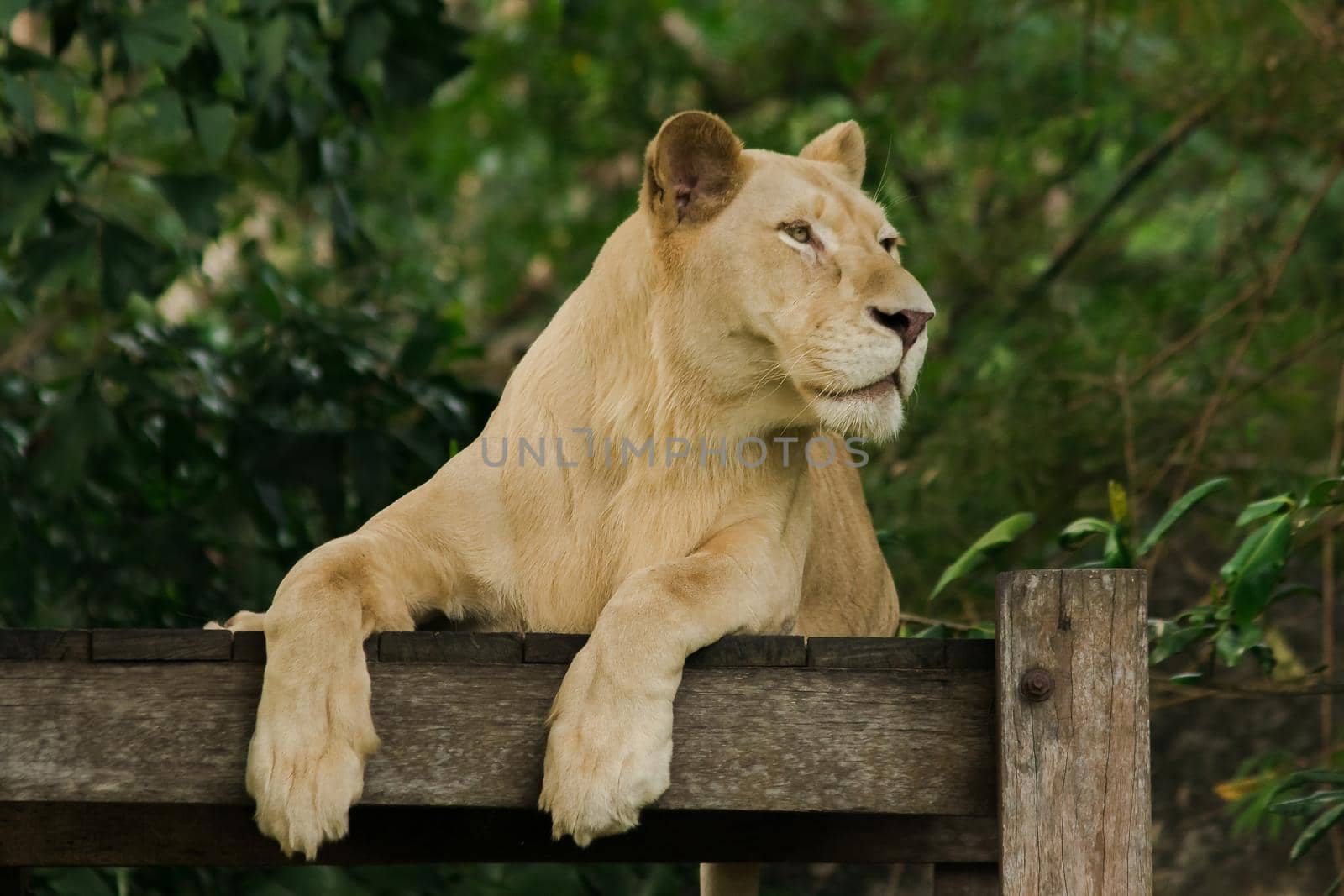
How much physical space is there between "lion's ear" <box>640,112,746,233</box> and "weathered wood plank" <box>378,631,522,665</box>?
1011 mm

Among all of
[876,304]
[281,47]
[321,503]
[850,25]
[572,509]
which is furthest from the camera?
[850,25]

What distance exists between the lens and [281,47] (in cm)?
435

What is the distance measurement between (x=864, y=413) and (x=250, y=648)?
3.66ft

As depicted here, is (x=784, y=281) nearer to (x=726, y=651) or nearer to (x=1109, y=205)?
(x=726, y=651)

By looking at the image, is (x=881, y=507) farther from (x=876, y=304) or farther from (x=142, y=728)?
(x=142, y=728)

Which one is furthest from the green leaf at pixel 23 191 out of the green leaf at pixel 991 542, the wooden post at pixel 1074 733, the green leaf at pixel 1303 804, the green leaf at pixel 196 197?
the green leaf at pixel 1303 804

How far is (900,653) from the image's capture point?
238cm

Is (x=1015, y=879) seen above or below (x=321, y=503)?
below

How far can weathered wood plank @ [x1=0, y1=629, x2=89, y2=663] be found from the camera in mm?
2365

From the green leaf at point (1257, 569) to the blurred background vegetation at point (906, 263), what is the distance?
4cm

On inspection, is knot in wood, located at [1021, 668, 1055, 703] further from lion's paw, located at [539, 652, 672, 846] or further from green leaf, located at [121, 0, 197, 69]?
green leaf, located at [121, 0, 197, 69]

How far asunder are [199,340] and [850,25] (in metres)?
5.08

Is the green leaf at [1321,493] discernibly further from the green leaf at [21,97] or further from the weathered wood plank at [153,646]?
the green leaf at [21,97]

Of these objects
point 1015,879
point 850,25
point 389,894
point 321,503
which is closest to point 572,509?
point 1015,879
